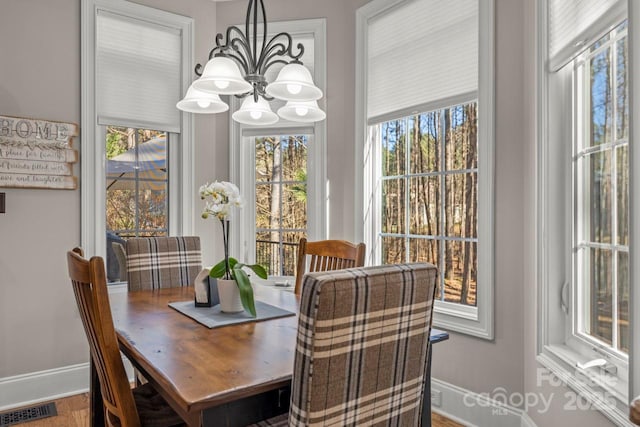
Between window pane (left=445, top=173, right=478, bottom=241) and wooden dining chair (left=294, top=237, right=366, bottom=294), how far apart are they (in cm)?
69

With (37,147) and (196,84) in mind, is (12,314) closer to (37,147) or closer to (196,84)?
(37,147)

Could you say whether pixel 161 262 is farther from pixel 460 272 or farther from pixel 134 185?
pixel 460 272

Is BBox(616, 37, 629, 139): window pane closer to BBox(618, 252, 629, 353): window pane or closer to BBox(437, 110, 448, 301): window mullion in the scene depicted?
BBox(618, 252, 629, 353): window pane

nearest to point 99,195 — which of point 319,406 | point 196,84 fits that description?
point 196,84

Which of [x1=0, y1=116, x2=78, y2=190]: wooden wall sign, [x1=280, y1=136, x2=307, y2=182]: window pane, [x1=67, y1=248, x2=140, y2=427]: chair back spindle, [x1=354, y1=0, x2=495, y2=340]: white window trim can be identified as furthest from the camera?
[x1=280, y1=136, x2=307, y2=182]: window pane

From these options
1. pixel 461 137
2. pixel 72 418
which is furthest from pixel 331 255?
pixel 72 418

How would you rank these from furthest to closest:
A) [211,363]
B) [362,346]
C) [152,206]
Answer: [152,206], [211,363], [362,346]

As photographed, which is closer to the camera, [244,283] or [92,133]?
[244,283]

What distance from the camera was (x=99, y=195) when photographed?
118 inches

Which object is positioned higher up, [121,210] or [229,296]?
[121,210]

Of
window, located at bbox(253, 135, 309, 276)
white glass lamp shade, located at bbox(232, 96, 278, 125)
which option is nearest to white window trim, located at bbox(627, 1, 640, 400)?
white glass lamp shade, located at bbox(232, 96, 278, 125)

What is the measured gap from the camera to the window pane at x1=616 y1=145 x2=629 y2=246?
1525 millimetres

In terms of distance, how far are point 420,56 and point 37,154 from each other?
2552 millimetres

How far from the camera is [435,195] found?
2.75 metres
